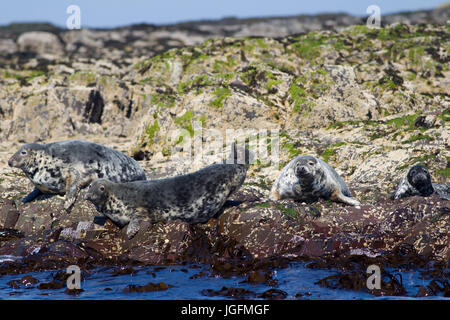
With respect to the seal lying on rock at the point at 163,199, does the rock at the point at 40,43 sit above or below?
above

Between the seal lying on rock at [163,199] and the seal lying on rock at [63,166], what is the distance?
1433 mm

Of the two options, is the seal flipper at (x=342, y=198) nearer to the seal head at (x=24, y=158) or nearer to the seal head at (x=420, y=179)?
the seal head at (x=420, y=179)

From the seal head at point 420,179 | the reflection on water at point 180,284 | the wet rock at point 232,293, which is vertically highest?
the seal head at point 420,179

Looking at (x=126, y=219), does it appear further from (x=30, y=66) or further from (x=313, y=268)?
(x=30, y=66)

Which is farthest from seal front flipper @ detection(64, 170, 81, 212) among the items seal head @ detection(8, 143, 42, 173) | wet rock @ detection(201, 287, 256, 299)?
wet rock @ detection(201, 287, 256, 299)

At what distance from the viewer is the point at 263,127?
14.4m

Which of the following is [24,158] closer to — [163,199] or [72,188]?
[72,188]

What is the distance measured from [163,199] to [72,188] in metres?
2.13

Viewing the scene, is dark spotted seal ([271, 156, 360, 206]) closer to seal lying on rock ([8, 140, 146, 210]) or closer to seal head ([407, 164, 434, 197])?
seal head ([407, 164, 434, 197])

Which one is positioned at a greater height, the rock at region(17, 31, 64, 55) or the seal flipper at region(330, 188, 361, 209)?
the rock at region(17, 31, 64, 55)

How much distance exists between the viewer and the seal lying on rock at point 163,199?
8.45 meters

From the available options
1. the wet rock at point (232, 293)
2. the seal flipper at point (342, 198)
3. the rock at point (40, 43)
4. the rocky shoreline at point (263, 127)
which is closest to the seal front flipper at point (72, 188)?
the rocky shoreline at point (263, 127)

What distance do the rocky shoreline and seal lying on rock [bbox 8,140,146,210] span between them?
33 cm

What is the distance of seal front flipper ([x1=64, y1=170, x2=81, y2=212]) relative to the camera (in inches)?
376
